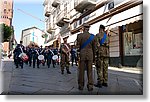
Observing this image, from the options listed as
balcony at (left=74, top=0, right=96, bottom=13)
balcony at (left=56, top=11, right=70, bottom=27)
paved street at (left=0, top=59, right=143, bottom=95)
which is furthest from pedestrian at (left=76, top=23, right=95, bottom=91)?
balcony at (left=56, top=11, right=70, bottom=27)

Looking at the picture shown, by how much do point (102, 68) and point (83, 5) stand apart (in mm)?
7022

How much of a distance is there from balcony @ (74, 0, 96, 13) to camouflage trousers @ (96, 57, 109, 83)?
5.87 metres

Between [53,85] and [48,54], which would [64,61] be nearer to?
[48,54]

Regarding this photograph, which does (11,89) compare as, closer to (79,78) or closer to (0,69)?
(0,69)

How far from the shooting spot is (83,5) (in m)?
12.0

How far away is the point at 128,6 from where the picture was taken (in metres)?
7.43

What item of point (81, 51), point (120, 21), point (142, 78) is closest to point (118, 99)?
point (142, 78)

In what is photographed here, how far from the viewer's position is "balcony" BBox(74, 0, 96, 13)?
1111cm

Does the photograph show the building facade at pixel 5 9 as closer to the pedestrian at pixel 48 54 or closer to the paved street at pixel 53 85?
the paved street at pixel 53 85

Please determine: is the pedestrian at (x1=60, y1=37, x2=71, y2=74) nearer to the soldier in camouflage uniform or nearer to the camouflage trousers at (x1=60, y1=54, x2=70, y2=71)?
the camouflage trousers at (x1=60, y1=54, x2=70, y2=71)

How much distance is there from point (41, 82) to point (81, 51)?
0.91 m

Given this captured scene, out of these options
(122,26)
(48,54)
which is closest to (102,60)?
(122,26)

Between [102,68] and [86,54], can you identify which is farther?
[102,68]

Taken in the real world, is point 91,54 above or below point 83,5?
below
